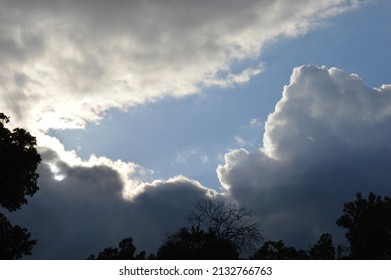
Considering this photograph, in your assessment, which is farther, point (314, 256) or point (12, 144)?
point (314, 256)

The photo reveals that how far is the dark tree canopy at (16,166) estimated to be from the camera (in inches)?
1184

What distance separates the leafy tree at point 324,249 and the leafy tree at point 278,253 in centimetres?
117

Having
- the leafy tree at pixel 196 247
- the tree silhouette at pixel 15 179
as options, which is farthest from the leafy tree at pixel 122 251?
the tree silhouette at pixel 15 179

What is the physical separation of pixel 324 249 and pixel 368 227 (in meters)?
7.28

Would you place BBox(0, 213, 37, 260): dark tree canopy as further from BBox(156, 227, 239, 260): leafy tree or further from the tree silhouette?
BBox(156, 227, 239, 260): leafy tree

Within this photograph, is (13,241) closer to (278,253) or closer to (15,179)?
(15,179)

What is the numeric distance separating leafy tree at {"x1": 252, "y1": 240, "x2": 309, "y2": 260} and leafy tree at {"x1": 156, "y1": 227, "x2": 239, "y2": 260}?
5.23 meters

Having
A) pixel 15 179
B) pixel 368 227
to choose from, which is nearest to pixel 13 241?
pixel 15 179

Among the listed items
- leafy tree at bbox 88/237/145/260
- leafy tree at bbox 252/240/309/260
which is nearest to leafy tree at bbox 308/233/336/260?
leafy tree at bbox 252/240/309/260

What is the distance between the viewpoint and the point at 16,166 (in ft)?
100

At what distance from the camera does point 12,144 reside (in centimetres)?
3075
